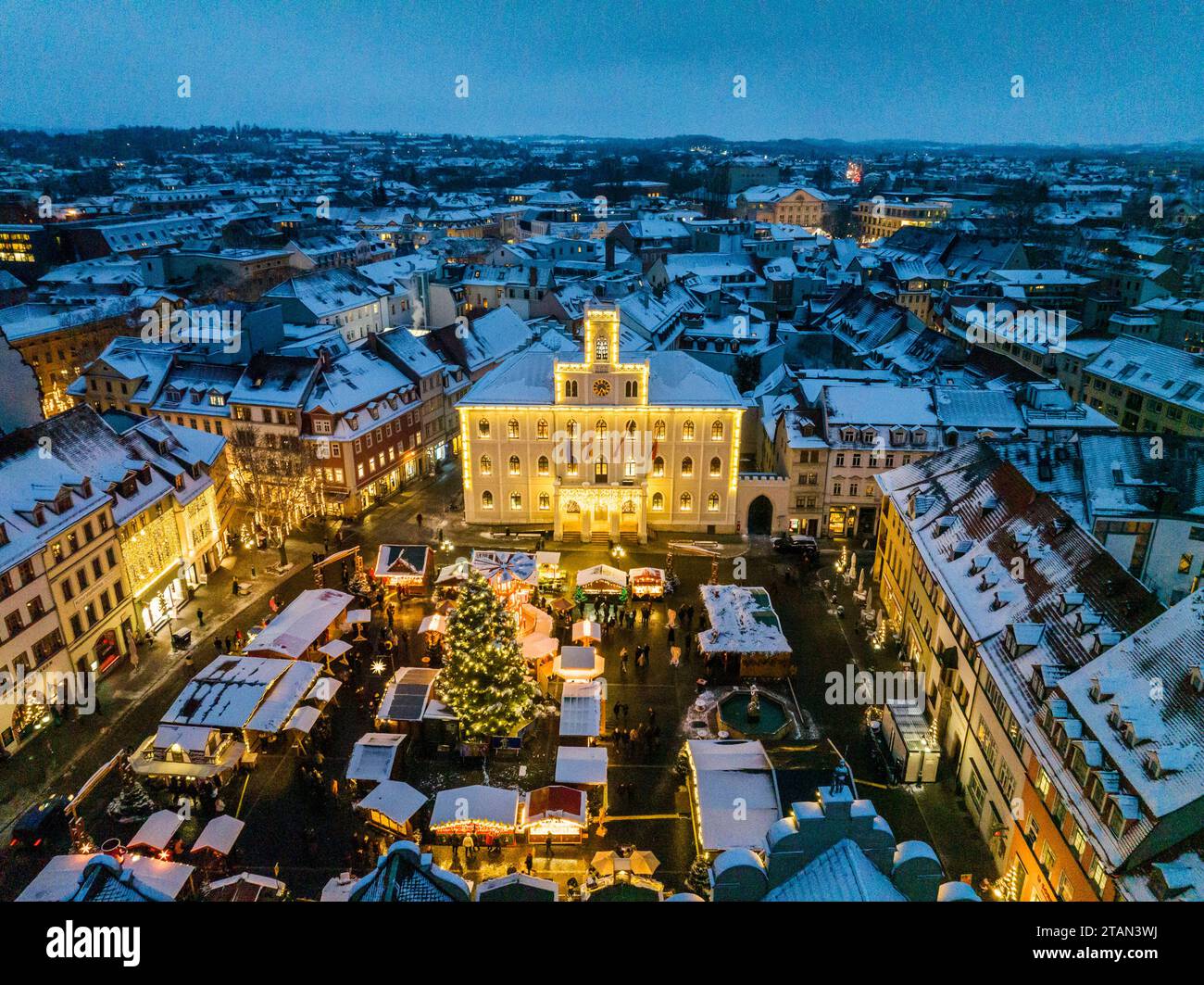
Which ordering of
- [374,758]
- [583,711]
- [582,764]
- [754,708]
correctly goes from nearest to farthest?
[582,764], [374,758], [583,711], [754,708]

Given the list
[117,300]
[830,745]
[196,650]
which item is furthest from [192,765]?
[117,300]

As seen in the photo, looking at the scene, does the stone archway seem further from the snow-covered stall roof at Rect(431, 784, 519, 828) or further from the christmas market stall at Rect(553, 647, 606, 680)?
the snow-covered stall roof at Rect(431, 784, 519, 828)

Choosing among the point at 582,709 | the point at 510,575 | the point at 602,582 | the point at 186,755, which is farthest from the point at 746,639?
the point at 186,755

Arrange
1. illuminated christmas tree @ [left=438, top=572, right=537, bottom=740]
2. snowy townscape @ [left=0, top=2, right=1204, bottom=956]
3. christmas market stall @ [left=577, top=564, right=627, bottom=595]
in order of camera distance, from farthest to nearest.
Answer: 1. christmas market stall @ [left=577, top=564, right=627, bottom=595]
2. illuminated christmas tree @ [left=438, top=572, right=537, bottom=740]
3. snowy townscape @ [left=0, top=2, right=1204, bottom=956]

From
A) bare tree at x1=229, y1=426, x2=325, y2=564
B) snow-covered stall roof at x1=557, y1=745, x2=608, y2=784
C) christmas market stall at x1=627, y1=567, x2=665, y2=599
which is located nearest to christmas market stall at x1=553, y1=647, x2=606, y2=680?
snow-covered stall roof at x1=557, y1=745, x2=608, y2=784

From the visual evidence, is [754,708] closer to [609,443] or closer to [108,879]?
[609,443]
